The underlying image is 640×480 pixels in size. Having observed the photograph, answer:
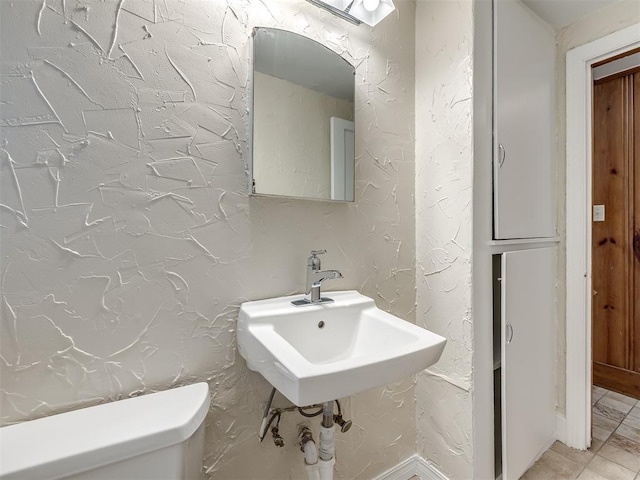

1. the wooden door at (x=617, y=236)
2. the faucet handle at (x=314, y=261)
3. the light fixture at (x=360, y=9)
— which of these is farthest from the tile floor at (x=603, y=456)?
the light fixture at (x=360, y=9)

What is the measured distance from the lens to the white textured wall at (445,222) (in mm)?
1143

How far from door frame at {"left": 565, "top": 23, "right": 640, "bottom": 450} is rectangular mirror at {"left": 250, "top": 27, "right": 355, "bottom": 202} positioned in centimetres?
118

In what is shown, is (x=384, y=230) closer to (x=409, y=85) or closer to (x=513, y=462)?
(x=409, y=85)

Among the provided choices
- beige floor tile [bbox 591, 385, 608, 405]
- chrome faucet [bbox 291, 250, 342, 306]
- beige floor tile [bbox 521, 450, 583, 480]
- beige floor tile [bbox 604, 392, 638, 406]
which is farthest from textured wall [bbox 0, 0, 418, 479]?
beige floor tile [bbox 604, 392, 638, 406]

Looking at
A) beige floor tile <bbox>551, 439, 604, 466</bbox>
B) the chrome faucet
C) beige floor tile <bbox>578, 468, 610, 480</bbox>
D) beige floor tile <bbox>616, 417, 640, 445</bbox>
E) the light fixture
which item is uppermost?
the light fixture

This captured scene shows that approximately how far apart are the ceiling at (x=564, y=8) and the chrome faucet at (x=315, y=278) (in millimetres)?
1452

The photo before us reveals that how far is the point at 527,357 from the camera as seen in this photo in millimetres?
1317

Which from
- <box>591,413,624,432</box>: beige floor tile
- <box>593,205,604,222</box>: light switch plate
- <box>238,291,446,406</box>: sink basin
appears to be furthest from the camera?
<box>593,205,604,222</box>: light switch plate

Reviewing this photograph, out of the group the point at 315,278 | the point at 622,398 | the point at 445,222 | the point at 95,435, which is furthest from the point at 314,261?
the point at 622,398

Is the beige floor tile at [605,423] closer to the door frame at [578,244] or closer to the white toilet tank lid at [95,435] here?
the door frame at [578,244]

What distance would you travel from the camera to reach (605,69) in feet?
6.28

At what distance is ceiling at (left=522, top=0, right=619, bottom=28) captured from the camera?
1.35 metres

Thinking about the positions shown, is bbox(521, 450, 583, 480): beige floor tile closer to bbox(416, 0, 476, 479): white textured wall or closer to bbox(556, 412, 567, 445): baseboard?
bbox(556, 412, 567, 445): baseboard

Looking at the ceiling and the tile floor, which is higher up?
the ceiling
